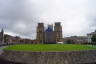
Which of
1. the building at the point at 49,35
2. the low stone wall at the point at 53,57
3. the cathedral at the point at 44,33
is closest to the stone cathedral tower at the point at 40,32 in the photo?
the cathedral at the point at 44,33

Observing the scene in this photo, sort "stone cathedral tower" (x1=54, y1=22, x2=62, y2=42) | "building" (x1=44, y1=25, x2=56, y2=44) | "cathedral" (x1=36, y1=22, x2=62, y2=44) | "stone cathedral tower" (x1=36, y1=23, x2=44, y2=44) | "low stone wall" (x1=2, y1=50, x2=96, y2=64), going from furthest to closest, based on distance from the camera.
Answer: "stone cathedral tower" (x1=54, y1=22, x2=62, y2=42) < "stone cathedral tower" (x1=36, y1=23, x2=44, y2=44) < "cathedral" (x1=36, y1=22, x2=62, y2=44) < "building" (x1=44, y1=25, x2=56, y2=44) < "low stone wall" (x1=2, y1=50, x2=96, y2=64)

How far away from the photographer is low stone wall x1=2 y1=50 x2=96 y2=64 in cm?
1823

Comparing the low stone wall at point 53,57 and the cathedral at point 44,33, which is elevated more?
the cathedral at point 44,33

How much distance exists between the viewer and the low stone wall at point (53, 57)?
59.8ft

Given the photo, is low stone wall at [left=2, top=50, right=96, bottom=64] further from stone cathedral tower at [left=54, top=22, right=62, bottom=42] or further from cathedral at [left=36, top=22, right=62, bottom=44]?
stone cathedral tower at [left=54, top=22, right=62, bottom=42]

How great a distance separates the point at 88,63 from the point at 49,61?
20.3 feet

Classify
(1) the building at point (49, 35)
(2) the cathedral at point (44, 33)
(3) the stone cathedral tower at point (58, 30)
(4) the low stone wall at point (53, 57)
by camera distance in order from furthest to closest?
(3) the stone cathedral tower at point (58, 30) < (2) the cathedral at point (44, 33) < (1) the building at point (49, 35) < (4) the low stone wall at point (53, 57)

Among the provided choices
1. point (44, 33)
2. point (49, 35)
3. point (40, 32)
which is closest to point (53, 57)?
point (49, 35)

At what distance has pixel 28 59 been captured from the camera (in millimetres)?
19031

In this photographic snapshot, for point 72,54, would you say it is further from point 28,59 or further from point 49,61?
point 28,59

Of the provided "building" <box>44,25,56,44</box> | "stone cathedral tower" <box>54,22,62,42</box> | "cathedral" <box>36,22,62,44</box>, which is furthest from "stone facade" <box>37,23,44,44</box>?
"stone cathedral tower" <box>54,22,62,42</box>

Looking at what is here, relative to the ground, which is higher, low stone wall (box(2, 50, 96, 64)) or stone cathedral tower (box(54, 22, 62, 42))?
stone cathedral tower (box(54, 22, 62, 42))

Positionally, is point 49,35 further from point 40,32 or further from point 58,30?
point 40,32

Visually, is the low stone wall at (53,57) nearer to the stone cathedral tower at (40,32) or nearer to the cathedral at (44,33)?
the cathedral at (44,33)
